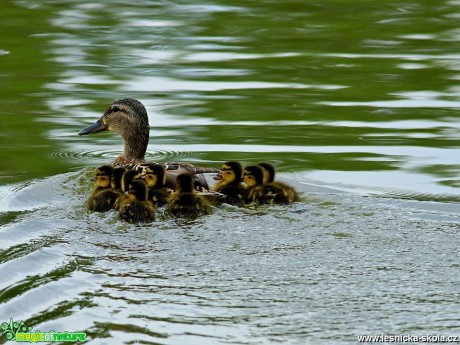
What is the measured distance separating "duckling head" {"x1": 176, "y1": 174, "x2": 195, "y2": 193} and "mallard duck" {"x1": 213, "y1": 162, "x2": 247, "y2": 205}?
13.2 inches

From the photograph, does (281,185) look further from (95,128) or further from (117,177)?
(95,128)

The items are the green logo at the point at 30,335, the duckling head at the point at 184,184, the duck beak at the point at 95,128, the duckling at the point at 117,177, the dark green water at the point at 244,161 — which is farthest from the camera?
the duck beak at the point at 95,128

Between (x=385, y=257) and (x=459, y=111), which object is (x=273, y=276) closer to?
(x=385, y=257)

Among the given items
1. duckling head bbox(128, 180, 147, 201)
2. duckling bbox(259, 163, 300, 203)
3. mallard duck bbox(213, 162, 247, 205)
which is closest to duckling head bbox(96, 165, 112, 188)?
duckling head bbox(128, 180, 147, 201)

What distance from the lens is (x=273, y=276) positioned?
6027 mm

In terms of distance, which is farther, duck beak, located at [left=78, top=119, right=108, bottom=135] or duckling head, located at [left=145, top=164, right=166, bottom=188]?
duck beak, located at [left=78, top=119, right=108, bottom=135]

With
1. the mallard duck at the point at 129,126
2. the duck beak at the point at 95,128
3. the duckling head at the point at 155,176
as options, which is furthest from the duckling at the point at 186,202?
the duck beak at the point at 95,128

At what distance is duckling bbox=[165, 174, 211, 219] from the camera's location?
23.8ft

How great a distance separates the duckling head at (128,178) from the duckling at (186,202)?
0.43 m

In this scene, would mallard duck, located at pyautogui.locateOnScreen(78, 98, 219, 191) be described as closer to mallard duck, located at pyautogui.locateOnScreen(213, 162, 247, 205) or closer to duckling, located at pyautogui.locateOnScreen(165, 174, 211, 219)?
mallard duck, located at pyautogui.locateOnScreen(213, 162, 247, 205)

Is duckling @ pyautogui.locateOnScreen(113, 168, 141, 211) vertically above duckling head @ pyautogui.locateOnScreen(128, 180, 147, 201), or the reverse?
duckling head @ pyautogui.locateOnScreen(128, 180, 147, 201)

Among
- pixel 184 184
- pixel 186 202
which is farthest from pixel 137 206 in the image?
pixel 184 184

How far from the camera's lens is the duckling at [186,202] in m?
7.25

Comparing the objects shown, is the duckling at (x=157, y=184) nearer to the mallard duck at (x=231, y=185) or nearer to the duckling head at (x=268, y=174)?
the mallard duck at (x=231, y=185)
